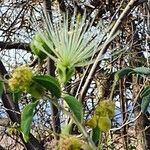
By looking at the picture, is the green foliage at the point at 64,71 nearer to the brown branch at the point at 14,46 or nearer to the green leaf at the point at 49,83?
the green leaf at the point at 49,83

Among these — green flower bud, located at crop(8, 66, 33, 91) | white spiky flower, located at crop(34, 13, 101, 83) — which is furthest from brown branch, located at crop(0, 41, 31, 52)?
green flower bud, located at crop(8, 66, 33, 91)

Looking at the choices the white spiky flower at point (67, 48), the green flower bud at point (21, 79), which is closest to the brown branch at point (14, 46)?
the white spiky flower at point (67, 48)

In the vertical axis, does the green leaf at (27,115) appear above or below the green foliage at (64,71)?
below

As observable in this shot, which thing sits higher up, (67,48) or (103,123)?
(67,48)

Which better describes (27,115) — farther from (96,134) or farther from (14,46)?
(14,46)

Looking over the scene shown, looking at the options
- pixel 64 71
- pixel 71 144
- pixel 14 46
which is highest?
pixel 14 46

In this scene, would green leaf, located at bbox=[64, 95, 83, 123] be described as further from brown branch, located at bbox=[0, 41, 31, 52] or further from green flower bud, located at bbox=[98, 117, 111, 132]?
brown branch, located at bbox=[0, 41, 31, 52]

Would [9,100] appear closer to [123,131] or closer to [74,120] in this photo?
[123,131]

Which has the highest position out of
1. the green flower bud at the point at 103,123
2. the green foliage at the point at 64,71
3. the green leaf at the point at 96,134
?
the green foliage at the point at 64,71

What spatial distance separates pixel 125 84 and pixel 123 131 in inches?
11.5

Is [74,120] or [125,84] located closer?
[74,120]

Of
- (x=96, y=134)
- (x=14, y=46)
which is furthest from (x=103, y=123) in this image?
(x=14, y=46)

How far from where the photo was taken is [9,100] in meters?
2.18

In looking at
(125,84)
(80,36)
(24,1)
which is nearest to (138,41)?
(125,84)
